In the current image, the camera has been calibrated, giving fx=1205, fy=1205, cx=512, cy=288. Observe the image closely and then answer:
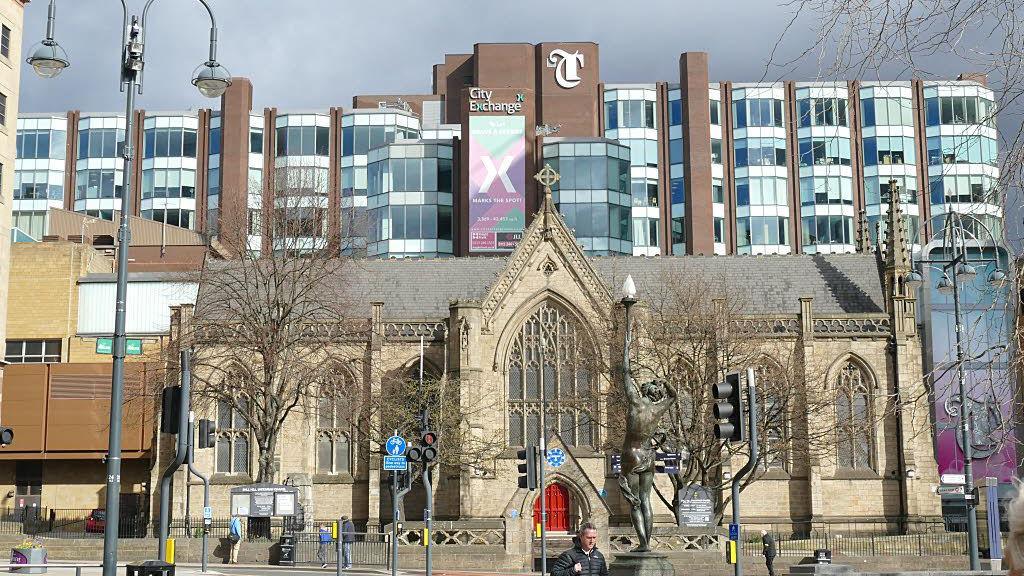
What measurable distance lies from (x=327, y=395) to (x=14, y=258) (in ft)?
85.2

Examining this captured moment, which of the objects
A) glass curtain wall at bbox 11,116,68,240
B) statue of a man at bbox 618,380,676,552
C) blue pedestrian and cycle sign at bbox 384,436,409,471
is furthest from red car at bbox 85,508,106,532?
glass curtain wall at bbox 11,116,68,240

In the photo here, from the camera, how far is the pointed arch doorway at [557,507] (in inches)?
2035

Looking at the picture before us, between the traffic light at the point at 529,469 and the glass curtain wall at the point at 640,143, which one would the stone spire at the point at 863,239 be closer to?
the glass curtain wall at the point at 640,143

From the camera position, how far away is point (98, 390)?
195 feet

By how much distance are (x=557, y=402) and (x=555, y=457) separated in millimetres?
6887

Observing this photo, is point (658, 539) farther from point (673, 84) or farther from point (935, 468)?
point (673, 84)

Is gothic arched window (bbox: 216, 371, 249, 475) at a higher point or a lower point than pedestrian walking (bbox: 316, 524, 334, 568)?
higher

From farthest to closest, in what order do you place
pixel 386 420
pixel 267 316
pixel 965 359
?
pixel 386 420 → pixel 267 316 → pixel 965 359

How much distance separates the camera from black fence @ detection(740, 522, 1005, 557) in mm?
43062

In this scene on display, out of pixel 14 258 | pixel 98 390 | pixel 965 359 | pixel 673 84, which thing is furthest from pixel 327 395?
pixel 673 84

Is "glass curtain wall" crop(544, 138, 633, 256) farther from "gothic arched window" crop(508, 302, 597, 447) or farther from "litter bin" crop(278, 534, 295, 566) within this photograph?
"litter bin" crop(278, 534, 295, 566)

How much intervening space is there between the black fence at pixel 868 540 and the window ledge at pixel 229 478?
2169cm

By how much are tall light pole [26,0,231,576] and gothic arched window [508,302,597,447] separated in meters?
33.2

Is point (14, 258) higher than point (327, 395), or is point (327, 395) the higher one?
point (14, 258)
